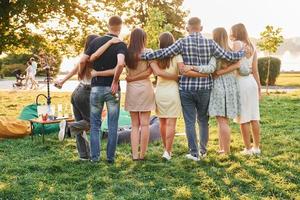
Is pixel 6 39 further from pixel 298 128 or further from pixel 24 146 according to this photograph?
pixel 298 128

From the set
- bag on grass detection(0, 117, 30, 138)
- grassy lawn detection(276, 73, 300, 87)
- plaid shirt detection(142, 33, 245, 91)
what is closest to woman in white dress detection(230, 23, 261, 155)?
plaid shirt detection(142, 33, 245, 91)

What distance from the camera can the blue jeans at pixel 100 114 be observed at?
7.12 metres

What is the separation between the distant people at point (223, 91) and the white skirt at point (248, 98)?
0.42 feet

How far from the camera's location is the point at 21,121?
10.4m

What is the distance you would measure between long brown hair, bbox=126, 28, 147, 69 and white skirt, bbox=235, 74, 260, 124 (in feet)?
5.32

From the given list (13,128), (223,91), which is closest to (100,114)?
(223,91)

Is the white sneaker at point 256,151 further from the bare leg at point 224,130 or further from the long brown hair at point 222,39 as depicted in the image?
the long brown hair at point 222,39

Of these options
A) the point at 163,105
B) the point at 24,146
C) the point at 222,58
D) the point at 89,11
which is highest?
the point at 89,11

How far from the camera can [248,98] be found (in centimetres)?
767

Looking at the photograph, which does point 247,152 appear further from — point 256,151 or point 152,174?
point 152,174

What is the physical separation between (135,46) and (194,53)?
0.86 metres

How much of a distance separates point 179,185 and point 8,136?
16.3 ft

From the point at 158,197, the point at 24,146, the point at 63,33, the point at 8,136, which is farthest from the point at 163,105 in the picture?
the point at 63,33

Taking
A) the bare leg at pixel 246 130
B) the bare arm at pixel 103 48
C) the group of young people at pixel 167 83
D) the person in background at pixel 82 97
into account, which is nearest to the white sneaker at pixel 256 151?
the bare leg at pixel 246 130
